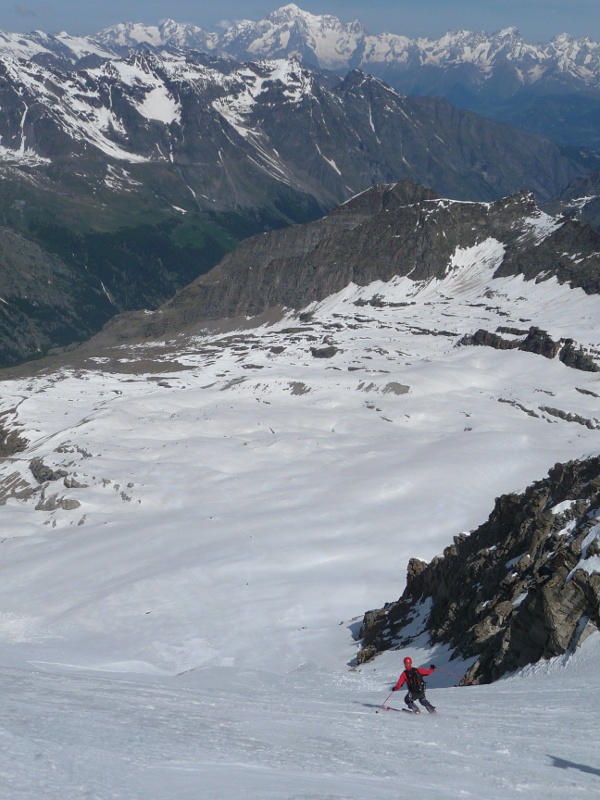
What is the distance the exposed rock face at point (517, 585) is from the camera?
95.4 ft

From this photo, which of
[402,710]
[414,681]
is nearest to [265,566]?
[402,710]

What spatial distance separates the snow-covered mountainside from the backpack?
39.2 inches

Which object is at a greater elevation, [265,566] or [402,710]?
[265,566]

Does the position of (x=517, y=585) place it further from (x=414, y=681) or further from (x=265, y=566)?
(x=265, y=566)

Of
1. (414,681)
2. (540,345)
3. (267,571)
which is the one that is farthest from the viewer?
(540,345)

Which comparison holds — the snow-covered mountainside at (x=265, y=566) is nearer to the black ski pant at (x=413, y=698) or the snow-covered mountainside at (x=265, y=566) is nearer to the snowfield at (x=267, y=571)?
the snowfield at (x=267, y=571)

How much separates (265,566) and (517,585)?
4032 cm

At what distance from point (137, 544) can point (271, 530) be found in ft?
42.1

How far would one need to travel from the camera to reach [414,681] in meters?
25.0

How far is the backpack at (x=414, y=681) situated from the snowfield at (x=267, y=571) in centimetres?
90

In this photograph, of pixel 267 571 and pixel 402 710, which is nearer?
pixel 402 710

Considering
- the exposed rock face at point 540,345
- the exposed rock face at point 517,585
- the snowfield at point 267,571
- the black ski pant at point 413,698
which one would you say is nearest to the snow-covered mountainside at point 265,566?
the snowfield at point 267,571

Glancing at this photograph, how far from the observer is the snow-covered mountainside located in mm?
17516

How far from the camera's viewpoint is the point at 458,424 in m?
136
